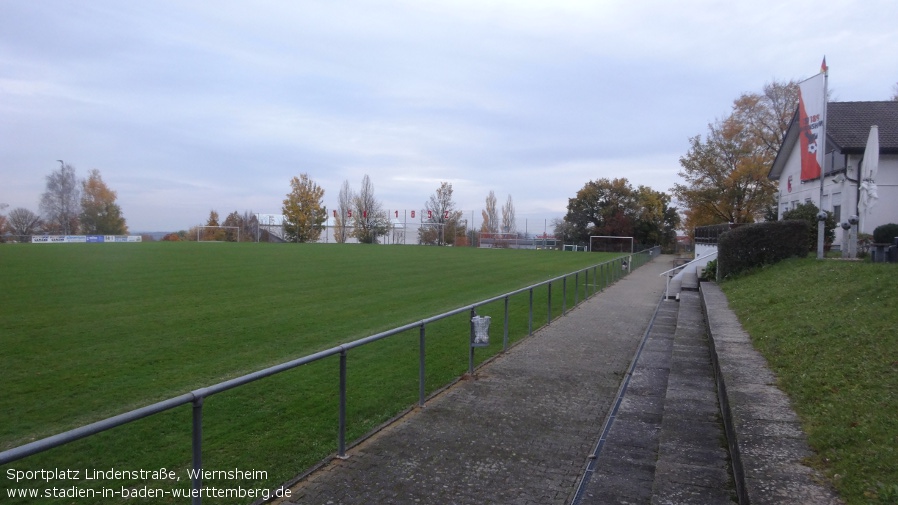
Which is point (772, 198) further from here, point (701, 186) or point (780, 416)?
point (780, 416)

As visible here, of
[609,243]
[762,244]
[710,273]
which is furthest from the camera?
[609,243]

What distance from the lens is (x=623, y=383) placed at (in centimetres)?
805

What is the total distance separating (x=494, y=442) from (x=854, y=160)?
2544cm

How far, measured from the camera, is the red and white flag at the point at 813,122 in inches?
671

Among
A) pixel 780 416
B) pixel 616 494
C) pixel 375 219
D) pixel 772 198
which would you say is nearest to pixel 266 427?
pixel 616 494

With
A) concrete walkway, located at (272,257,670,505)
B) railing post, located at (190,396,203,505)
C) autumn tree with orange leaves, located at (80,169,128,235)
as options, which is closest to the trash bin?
concrete walkway, located at (272,257,670,505)

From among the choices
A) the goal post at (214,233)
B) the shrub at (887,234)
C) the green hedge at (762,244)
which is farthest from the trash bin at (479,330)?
the goal post at (214,233)

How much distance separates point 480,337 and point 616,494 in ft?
12.9

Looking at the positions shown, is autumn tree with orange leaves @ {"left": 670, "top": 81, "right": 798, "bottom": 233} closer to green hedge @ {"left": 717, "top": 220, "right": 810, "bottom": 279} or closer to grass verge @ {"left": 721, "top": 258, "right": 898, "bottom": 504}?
green hedge @ {"left": 717, "top": 220, "right": 810, "bottom": 279}

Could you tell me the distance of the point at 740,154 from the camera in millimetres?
42000

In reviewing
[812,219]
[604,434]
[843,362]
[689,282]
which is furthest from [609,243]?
[604,434]

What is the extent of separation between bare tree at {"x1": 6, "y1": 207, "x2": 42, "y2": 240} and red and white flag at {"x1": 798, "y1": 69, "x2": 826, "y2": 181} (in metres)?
72.9

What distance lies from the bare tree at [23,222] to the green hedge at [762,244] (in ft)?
236

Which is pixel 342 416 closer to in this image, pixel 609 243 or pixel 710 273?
pixel 710 273
